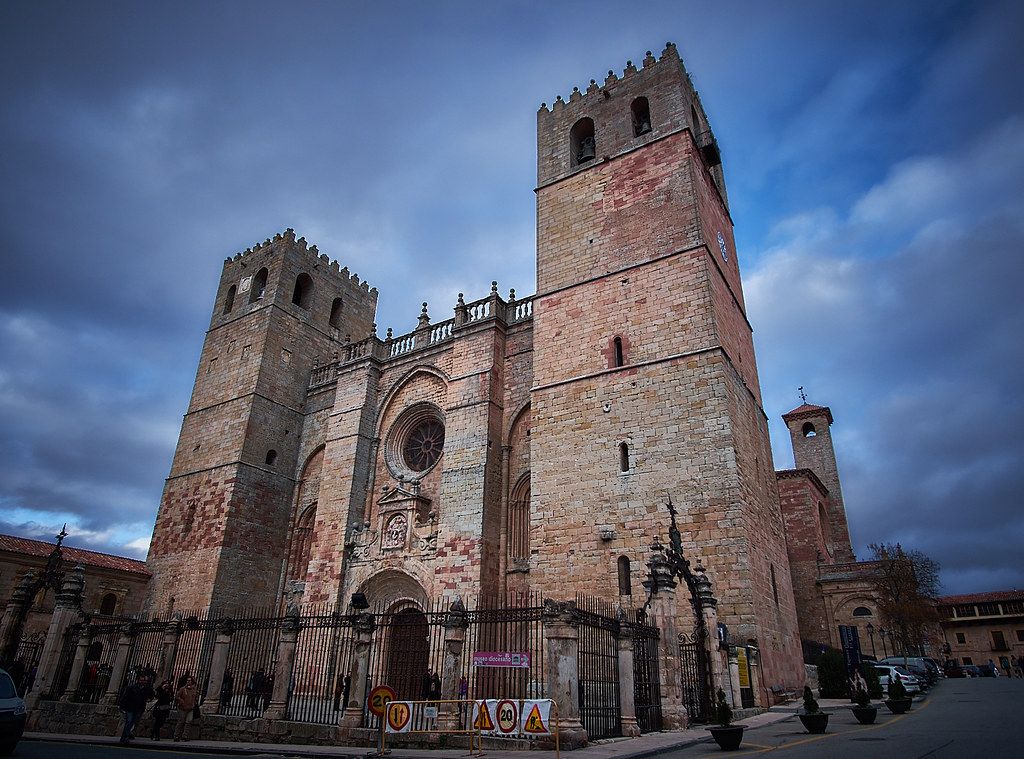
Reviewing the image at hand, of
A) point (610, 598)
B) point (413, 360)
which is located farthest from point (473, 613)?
point (413, 360)

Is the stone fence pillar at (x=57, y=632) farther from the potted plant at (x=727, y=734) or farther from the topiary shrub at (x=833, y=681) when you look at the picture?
the topiary shrub at (x=833, y=681)

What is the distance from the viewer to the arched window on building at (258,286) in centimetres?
2438

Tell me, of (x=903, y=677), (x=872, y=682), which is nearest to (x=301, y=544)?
(x=872, y=682)

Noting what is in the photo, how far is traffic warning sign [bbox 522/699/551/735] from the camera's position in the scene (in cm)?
718

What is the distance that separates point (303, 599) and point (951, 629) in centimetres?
4501

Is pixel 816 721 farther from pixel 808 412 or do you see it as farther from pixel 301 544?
pixel 808 412

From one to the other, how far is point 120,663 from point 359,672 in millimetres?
6076

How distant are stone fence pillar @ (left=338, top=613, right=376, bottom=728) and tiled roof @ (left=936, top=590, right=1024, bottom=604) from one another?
44.4 m

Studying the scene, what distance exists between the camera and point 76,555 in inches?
859

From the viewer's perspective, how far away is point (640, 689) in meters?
9.63

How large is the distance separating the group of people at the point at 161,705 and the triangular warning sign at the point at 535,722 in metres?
5.84

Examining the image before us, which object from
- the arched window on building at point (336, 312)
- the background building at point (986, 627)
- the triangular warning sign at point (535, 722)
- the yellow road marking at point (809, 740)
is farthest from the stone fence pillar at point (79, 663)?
the background building at point (986, 627)

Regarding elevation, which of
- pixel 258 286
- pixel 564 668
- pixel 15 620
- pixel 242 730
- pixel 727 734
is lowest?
pixel 242 730

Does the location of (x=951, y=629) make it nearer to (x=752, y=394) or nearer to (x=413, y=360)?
(x=752, y=394)
